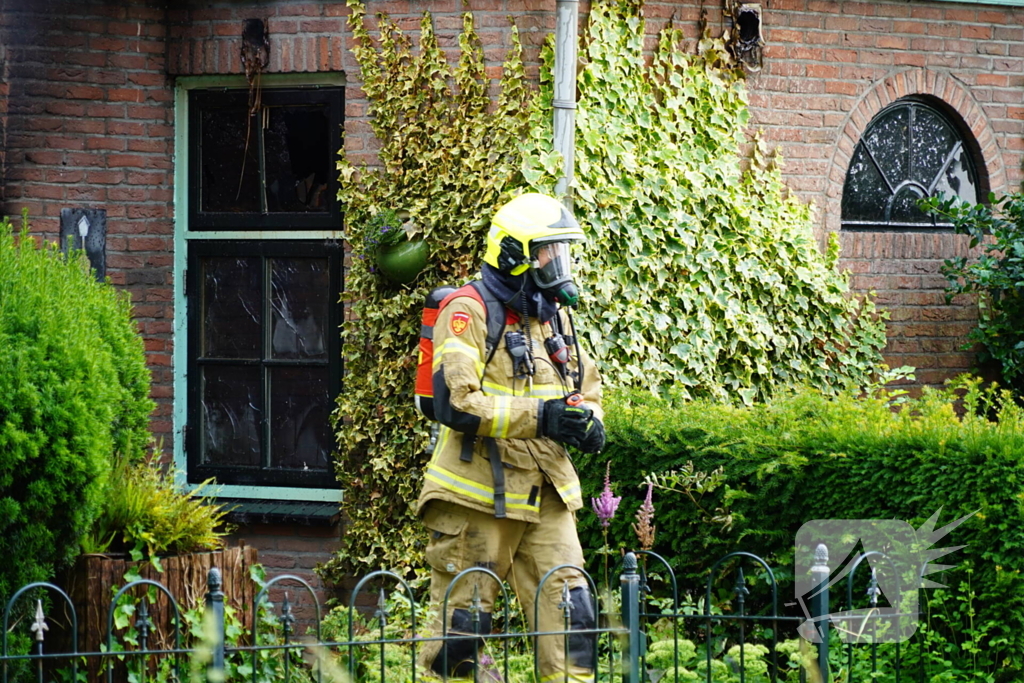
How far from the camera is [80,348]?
4.32 m

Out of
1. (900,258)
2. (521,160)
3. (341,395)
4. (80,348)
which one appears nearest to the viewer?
(80,348)

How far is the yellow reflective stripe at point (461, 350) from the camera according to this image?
4320 millimetres

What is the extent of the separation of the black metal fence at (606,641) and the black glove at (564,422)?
49 cm

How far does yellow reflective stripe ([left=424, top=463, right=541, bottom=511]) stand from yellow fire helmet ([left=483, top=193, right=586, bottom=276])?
0.74 meters

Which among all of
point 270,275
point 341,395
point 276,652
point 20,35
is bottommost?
point 276,652

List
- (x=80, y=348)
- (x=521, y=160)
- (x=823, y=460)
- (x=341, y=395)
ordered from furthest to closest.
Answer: (x=341, y=395) → (x=521, y=160) → (x=823, y=460) → (x=80, y=348)

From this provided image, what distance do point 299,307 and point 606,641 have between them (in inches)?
107

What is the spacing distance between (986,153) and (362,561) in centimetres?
461

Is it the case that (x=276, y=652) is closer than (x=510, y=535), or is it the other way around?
(x=510, y=535)

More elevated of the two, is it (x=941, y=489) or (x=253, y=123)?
(x=253, y=123)

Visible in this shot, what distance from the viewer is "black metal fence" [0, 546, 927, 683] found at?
3.69 meters

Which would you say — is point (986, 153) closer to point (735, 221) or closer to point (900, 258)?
point (900, 258)

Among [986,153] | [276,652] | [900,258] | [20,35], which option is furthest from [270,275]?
[986,153]

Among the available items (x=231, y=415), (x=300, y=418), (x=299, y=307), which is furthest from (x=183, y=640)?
(x=299, y=307)
